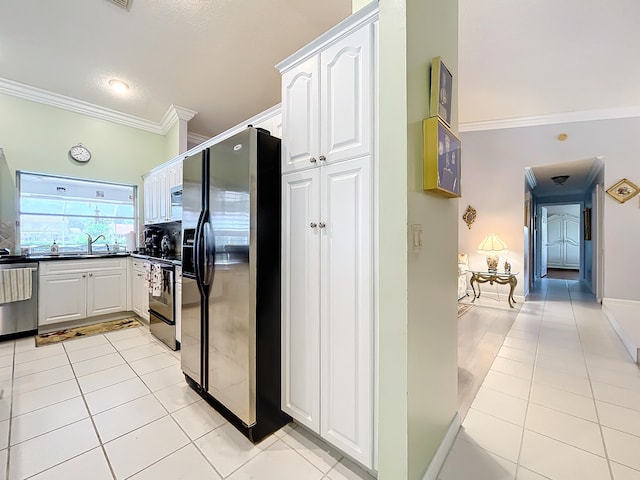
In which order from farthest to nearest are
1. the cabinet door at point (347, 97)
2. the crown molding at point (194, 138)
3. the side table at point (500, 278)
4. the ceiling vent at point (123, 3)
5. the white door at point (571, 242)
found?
the white door at point (571, 242) → the crown molding at point (194, 138) → the side table at point (500, 278) → the ceiling vent at point (123, 3) → the cabinet door at point (347, 97)

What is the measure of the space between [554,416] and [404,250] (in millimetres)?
1792

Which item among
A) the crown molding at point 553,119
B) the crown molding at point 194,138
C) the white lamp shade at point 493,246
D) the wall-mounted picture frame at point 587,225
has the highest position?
the crown molding at point 553,119

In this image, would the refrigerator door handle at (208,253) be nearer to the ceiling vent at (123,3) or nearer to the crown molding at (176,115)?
the ceiling vent at (123,3)

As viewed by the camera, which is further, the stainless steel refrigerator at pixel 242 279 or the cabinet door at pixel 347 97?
the stainless steel refrigerator at pixel 242 279

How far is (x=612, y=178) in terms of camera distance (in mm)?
4410

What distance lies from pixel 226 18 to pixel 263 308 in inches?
98.1

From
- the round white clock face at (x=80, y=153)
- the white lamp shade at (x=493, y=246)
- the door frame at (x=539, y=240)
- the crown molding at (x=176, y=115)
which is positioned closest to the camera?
the round white clock face at (x=80, y=153)

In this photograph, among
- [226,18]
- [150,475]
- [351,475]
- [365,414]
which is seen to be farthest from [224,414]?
[226,18]

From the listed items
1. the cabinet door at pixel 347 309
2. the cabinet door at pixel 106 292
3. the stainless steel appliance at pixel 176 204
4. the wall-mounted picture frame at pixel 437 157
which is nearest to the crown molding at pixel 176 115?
the stainless steel appliance at pixel 176 204

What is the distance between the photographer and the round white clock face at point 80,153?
3835 millimetres

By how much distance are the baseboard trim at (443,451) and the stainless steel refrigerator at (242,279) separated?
89 cm

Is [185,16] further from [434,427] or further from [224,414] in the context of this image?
[434,427]

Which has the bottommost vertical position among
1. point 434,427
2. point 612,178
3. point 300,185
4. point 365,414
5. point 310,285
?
point 434,427

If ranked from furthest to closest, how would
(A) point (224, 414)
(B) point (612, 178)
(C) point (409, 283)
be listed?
(B) point (612, 178) < (A) point (224, 414) < (C) point (409, 283)
